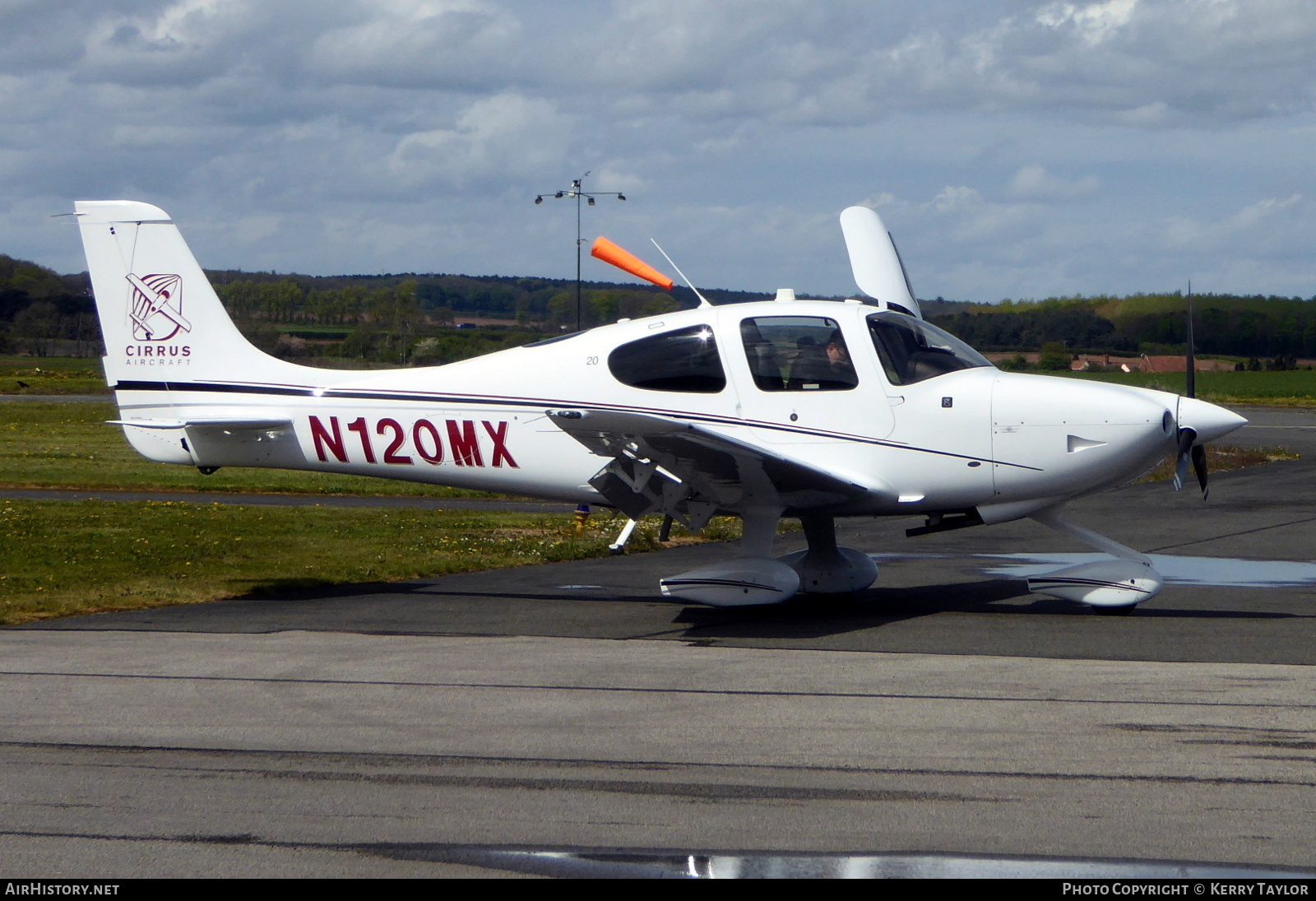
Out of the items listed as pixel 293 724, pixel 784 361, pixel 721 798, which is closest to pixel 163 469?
pixel 784 361

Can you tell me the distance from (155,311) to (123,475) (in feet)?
44.4

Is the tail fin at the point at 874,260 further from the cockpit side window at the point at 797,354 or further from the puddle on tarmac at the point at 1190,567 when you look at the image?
the puddle on tarmac at the point at 1190,567

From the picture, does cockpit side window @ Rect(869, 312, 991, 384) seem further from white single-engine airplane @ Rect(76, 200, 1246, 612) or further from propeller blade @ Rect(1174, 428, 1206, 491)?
propeller blade @ Rect(1174, 428, 1206, 491)

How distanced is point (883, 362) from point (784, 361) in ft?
2.56

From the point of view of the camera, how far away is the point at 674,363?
33.0 ft

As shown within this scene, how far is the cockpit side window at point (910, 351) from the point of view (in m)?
9.71

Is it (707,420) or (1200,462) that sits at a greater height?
(707,420)

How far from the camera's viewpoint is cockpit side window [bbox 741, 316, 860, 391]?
9.74m

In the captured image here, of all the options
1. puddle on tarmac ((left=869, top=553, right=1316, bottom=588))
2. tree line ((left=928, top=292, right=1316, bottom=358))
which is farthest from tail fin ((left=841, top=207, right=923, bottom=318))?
tree line ((left=928, top=292, right=1316, bottom=358))

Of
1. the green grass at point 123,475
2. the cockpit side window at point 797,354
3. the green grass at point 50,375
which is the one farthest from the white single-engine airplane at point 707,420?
the green grass at point 50,375

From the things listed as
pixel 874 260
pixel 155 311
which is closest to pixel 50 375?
pixel 155 311

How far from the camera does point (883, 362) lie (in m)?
9.70

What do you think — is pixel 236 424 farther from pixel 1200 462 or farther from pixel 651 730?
pixel 1200 462

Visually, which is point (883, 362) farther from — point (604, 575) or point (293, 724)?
point (293, 724)
